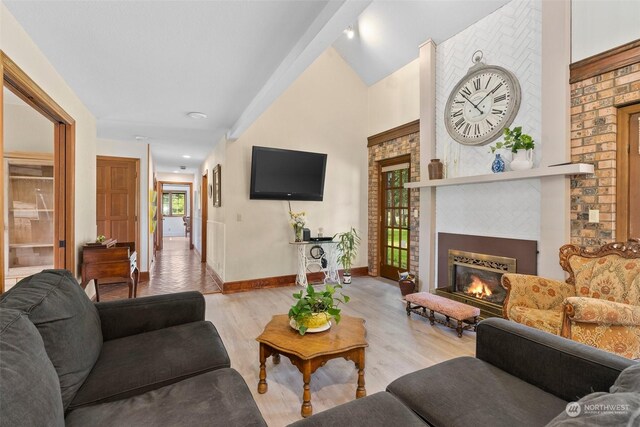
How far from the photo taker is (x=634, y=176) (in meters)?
2.54

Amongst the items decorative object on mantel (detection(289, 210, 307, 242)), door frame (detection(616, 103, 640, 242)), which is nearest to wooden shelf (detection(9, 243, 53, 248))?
decorative object on mantel (detection(289, 210, 307, 242))

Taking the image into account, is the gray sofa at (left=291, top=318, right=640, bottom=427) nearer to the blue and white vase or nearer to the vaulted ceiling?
the vaulted ceiling

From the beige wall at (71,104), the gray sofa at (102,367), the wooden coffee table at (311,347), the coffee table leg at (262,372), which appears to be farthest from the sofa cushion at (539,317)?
the beige wall at (71,104)

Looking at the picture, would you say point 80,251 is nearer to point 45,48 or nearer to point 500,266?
point 45,48

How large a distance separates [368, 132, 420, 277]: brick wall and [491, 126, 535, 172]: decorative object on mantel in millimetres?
1583

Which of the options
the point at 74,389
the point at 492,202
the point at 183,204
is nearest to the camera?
the point at 74,389

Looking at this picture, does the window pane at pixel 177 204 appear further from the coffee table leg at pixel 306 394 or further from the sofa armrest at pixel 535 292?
the sofa armrest at pixel 535 292

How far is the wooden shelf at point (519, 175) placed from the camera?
266 centimetres

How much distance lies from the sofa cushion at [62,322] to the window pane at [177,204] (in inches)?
519

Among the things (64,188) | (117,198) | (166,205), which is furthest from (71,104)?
(166,205)

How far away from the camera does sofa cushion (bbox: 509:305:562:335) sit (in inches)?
89.1

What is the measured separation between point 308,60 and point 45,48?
1.91 meters

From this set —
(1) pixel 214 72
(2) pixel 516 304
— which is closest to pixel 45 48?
(1) pixel 214 72

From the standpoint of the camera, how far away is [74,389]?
1265 millimetres
